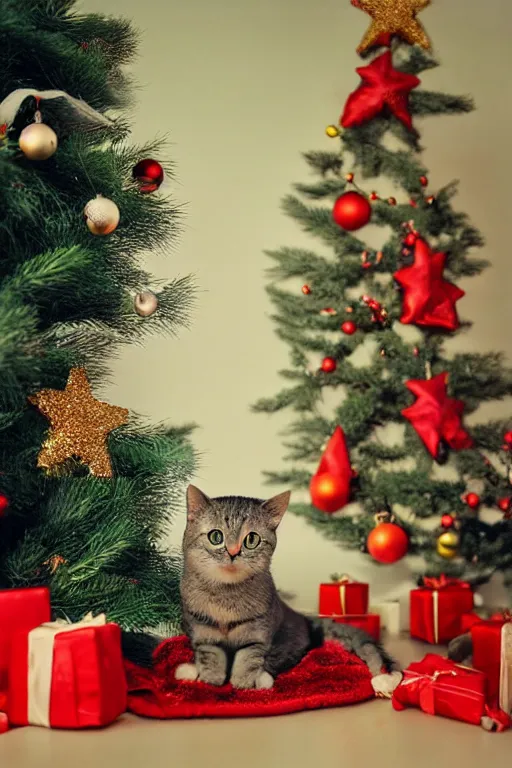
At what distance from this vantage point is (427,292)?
230 cm

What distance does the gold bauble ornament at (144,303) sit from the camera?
5.06 feet

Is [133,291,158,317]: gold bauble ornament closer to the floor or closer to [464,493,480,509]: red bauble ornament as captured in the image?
the floor

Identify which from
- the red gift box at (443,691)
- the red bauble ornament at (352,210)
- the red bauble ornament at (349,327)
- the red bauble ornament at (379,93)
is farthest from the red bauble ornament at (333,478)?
the red gift box at (443,691)

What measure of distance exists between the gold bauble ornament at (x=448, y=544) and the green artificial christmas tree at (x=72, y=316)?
2.88ft

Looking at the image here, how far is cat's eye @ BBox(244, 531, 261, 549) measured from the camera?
54.7 inches

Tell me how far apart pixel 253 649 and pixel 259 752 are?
25 cm

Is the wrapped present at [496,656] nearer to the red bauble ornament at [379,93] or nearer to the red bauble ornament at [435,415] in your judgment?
the red bauble ornament at [435,415]

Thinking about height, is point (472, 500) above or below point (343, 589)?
above

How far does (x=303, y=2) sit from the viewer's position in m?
2.51

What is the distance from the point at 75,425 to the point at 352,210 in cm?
115

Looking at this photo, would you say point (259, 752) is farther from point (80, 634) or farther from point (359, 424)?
point (359, 424)

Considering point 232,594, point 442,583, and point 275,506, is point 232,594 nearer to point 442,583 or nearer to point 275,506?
point 275,506

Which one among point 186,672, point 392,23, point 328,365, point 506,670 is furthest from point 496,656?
point 392,23

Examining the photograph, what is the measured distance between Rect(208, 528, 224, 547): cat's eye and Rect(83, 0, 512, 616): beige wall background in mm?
1016
